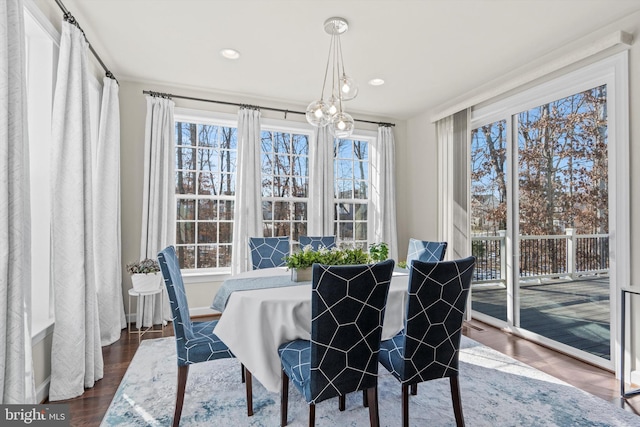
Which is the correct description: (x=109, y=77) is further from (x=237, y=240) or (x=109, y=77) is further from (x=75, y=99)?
(x=237, y=240)

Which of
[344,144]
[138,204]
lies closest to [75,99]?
[138,204]

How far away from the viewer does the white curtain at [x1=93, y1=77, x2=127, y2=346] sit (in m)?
3.34

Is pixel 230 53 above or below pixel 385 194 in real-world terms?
above

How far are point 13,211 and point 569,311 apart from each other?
4422mm

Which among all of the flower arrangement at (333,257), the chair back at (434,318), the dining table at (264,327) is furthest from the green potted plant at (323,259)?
the chair back at (434,318)

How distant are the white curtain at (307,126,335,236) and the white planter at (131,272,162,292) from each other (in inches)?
81.8

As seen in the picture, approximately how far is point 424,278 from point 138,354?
2.77 meters

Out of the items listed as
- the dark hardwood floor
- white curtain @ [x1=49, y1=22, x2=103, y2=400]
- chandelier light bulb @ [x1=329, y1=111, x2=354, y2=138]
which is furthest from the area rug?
chandelier light bulb @ [x1=329, y1=111, x2=354, y2=138]

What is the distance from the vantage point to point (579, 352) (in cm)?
304

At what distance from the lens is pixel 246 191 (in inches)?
168

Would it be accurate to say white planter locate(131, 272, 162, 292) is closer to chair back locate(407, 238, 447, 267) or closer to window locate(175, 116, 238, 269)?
window locate(175, 116, 238, 269)

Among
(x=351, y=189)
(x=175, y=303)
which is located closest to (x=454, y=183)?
(x=351, y=189)

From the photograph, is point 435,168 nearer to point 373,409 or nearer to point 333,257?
point 333,257

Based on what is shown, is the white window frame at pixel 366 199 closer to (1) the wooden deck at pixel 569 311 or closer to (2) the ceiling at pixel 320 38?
(2) the ceiling at pixel 320 38
